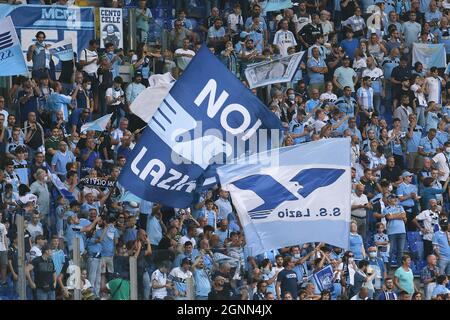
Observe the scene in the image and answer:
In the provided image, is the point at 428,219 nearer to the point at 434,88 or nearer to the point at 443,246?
the point at 443,246

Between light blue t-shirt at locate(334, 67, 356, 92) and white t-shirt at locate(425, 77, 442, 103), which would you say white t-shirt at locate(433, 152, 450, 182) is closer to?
white t-shirt at locate(425, 77, 442, 103)

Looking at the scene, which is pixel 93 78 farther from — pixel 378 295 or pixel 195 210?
pixel 378 295

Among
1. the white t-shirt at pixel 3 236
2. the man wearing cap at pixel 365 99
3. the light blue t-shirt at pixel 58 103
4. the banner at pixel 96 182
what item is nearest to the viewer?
the white t-shirt at pixel 3 236

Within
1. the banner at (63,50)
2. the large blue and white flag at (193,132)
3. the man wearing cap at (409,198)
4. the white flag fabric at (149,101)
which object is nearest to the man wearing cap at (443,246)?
the man wearing cap at (409,198)

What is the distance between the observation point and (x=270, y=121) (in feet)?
79.0

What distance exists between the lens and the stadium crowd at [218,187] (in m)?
25.9

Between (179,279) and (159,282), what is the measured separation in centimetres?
43

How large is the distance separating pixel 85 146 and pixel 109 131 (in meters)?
0.69

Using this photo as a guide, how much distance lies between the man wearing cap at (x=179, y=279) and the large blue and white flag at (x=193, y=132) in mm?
2092

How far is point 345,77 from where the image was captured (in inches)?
1305

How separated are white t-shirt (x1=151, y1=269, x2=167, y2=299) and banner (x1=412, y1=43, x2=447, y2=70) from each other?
1062cm

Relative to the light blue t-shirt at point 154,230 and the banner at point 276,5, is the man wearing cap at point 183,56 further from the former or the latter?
the light blue t-shirt at point 154,230

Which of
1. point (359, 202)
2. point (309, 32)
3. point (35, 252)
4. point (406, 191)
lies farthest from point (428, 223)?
point (35, 252)

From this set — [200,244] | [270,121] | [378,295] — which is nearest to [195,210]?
[200,244]
